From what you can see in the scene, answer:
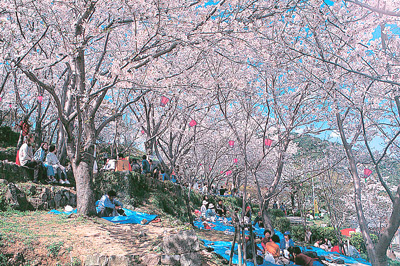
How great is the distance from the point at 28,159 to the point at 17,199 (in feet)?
5.16

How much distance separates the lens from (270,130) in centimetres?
966

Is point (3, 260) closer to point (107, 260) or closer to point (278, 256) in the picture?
point (107, 260)

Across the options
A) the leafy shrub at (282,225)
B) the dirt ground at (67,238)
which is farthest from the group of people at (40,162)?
the leafy shrub at (282,225)

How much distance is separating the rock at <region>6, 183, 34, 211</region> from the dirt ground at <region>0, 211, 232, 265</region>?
285mm

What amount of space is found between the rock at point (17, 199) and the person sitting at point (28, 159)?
112 cm

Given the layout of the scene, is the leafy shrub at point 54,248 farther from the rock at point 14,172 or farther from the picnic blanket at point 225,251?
the rock at point 14,172

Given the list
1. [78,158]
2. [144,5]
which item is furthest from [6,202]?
[144,5]

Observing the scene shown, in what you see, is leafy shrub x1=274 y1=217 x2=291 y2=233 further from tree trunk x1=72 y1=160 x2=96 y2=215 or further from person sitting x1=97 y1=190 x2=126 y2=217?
tree trunk x1=72 y1=160 x2=96 y2=215

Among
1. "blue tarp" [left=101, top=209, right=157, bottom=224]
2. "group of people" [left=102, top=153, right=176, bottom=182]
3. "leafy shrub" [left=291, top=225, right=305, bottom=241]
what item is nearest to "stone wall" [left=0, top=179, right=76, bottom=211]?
"blue tarp" [left=101, top=209, right=157, bottom=224]

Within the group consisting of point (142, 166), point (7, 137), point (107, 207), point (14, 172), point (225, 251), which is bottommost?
point (225, 251)

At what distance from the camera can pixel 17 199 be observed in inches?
234

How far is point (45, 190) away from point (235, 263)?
16.1 ft

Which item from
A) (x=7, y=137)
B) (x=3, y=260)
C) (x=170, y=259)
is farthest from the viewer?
(x=7, y=137)

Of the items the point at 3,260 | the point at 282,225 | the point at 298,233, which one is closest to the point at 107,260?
the point at 3,260
